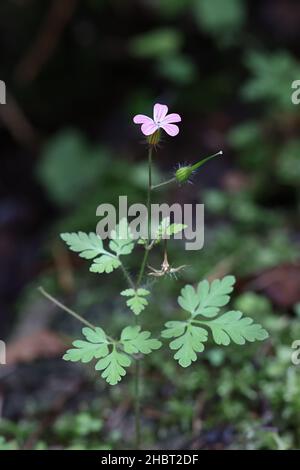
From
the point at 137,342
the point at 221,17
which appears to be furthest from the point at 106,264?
the point at 221,17

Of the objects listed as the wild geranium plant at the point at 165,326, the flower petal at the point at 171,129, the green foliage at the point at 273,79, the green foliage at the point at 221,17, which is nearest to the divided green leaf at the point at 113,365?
the wild geranium plant at the point at 165,326

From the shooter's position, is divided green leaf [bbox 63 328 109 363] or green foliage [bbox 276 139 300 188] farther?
green foliage [bbox 276 139 300 188]

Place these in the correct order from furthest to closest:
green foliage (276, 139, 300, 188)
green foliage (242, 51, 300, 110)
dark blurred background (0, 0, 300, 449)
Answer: green foliage (242, 51, 300, 110) → green foliage (276, 139, 300, 188) → dark blurred background (0, 0, 300, 449)

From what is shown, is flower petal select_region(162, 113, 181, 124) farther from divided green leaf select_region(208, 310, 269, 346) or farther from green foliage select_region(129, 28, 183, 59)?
green foliage select_region(129, 28, 183, 59)

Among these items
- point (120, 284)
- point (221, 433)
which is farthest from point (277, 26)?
point (221, 433)

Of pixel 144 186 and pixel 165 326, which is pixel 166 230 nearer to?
pixel 165 326

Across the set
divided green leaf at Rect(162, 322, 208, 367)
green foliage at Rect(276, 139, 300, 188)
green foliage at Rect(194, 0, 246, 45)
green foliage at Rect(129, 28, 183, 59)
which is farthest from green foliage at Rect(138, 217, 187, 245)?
green foliage at Rect(194, 0, 246, 45)

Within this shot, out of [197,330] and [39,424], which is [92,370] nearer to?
[39,424]
